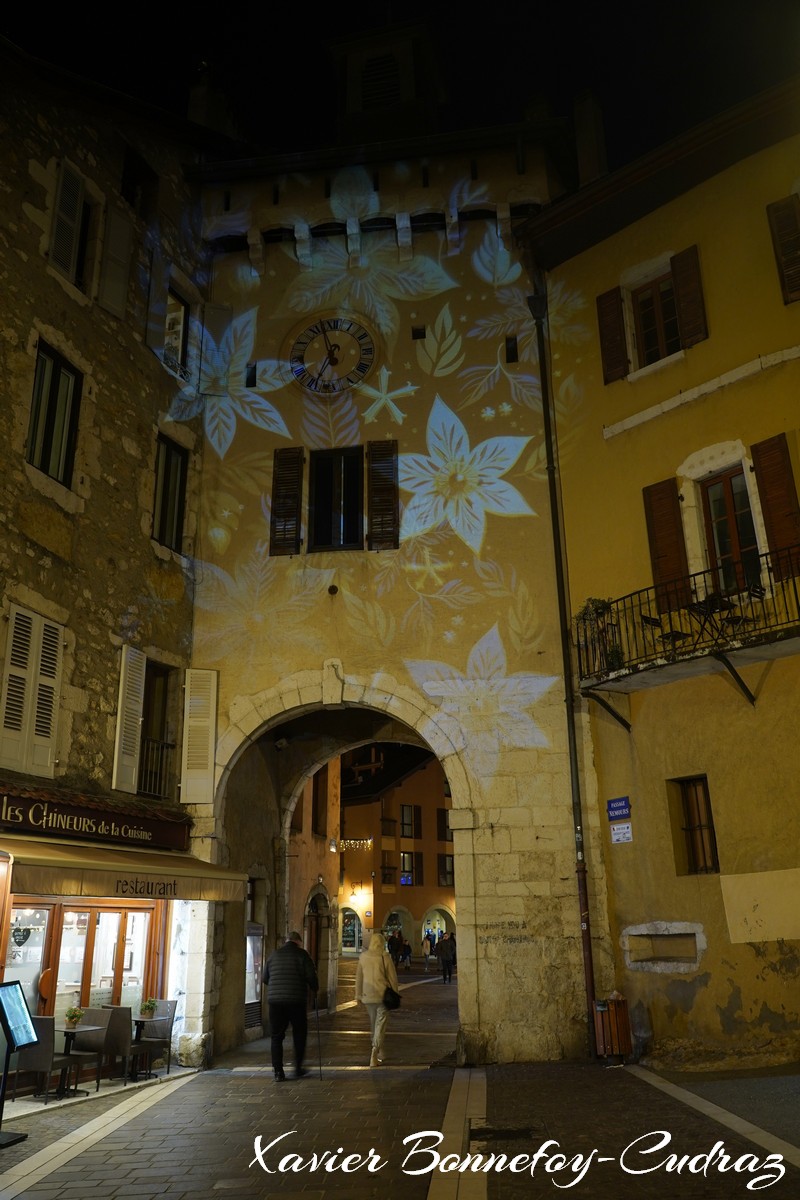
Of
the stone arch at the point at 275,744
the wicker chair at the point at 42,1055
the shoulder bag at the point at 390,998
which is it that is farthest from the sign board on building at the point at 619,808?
the wicker chair at the point at 42,1055

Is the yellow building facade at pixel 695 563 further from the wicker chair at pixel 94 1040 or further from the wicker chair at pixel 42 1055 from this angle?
the wicker chair at pixel 42 1055

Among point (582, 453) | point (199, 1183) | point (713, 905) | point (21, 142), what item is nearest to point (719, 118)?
point (582, 453)

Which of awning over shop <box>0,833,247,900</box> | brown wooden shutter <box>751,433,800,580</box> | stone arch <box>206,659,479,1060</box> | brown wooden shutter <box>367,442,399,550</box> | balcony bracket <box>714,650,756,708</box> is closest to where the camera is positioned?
A: awning over shop <box>0,833,247,900</box>

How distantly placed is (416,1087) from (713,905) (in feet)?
12.3

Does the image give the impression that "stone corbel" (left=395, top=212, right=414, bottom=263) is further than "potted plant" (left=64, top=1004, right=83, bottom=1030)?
Yes

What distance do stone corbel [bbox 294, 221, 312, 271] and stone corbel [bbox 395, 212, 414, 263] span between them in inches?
57.7

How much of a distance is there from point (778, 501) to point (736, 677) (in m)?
2.08

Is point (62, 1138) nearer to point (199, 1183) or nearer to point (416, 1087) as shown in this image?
point (199, 1183)

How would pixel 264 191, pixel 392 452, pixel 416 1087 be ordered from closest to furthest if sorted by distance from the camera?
pixel 416 1087 → pixel 392 452 → pixel 264 191

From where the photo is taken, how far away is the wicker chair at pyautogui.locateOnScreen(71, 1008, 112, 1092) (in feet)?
31.6

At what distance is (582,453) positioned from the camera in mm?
13055

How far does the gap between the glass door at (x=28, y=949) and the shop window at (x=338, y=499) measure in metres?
5.93

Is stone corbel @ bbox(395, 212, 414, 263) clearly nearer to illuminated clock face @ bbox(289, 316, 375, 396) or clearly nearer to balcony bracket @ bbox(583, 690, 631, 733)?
illuminated clock face @ bbox(289, 316, 375, 396)

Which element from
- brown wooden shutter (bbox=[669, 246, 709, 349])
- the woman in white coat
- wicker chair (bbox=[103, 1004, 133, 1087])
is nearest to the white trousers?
the woman in white coat
